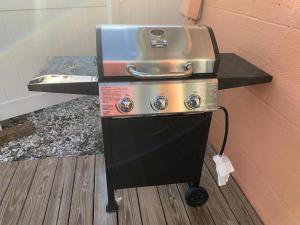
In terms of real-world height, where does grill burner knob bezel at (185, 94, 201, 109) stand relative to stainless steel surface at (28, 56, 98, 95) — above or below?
below

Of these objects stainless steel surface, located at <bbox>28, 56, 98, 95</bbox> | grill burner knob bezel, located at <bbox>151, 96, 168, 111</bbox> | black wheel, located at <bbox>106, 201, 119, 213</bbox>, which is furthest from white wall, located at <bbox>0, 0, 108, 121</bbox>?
grill burner knob bezel, located at <bbox>151, 96, 168, 111</bbox>

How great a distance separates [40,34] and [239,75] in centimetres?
196

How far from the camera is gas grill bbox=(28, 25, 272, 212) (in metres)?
1.12

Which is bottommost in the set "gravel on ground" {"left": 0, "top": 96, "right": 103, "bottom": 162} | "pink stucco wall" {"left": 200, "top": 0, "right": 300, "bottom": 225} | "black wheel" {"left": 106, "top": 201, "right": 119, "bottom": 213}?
"gravel on ground" {"left": 0, "top": 96, "right": 103, "bottom": 162}

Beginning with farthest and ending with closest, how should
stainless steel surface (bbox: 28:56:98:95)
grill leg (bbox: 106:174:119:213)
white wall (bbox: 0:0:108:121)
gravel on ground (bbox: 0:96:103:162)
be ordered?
white wall (bbox: 0:0:108:121) < gravel on ground (bbox: 0:96:103:162) < grill leg (bbox: 106:174:119:213) < stainless steel surface (bbox: 28:56:98:95)

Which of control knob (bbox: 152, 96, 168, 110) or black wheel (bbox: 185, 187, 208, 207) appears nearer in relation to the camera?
control knob (bbox: 152, 96, 168, 110)

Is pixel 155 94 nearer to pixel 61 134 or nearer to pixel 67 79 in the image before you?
pixel 67 79

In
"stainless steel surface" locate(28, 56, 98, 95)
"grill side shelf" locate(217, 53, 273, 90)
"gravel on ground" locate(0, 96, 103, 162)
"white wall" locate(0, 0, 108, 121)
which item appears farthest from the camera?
"white wall" locate(0, 0, 108, 121)

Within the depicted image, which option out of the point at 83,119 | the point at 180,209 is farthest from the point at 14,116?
the point at 180,209

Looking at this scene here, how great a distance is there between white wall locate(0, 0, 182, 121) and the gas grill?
1184mm

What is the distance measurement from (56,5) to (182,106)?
1.87 meters

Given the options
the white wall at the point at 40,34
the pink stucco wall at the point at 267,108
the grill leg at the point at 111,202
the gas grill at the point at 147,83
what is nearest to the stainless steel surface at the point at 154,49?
the gas grill at the point at 147,83

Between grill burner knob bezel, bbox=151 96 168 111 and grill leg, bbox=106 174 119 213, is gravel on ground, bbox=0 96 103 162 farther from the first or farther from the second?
grill burner knob bezel, bbox=151 96 168 111

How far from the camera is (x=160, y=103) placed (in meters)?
1.17
